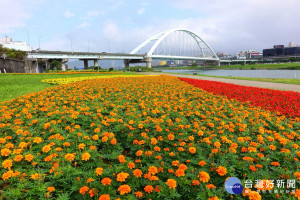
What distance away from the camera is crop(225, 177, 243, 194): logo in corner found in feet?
7.39

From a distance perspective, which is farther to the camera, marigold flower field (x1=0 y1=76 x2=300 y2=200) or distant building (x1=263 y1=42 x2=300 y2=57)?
distant building (x1=263 y1=42 x2=300 y2=57)

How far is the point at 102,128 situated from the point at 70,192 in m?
1.99

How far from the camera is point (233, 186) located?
2295 mm

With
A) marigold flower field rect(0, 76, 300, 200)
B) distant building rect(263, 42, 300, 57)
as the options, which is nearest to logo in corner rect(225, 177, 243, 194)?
marigold flower field rect(0, 76, 300, 200)

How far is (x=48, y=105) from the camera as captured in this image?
5734 mm

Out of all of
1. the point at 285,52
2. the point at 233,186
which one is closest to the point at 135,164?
the point at 233,186

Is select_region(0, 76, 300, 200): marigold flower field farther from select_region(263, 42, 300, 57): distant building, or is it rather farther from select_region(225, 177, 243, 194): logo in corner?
select_region(263, 42, 300, 57): distant building

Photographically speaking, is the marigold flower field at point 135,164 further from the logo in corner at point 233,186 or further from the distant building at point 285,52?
the distant building at point 285,52

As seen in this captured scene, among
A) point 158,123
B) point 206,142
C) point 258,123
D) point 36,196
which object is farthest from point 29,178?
point 258,123

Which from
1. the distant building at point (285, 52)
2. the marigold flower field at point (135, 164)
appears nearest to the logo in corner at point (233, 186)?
the marigold flower field at point (135, 164)

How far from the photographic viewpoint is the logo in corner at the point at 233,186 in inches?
88.7

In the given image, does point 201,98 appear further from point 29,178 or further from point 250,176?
point 29,178

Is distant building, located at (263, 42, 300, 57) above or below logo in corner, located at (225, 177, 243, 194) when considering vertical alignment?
above

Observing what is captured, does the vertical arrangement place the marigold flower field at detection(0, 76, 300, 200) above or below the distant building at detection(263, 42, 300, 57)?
below
